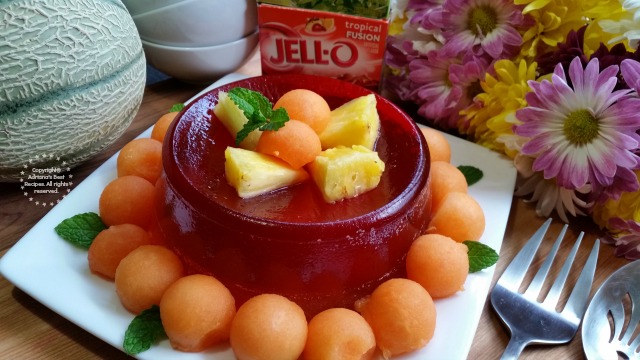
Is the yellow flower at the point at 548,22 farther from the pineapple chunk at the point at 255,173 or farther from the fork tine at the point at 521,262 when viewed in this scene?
the pineapple chunk at the point at 255,173

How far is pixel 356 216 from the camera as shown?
1.32 meters

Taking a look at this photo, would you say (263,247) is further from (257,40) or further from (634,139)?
(257,40)

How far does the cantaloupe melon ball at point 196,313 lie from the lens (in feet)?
3.92

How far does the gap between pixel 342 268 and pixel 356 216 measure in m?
0.12

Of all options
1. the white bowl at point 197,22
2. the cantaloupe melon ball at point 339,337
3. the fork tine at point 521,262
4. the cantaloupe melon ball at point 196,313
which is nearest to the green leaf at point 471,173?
the fork tine at point 521,262

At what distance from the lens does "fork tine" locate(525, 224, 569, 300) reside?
4.80ft

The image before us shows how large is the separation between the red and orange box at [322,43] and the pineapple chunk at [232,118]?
499 millimetres

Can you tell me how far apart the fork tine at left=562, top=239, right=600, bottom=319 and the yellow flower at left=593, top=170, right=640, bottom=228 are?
102 mm

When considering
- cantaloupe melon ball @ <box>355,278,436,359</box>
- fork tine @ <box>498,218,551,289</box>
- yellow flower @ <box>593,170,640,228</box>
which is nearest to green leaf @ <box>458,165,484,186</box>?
fork tine @ <box>498,218,551,289</box>

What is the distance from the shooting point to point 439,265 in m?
1.33

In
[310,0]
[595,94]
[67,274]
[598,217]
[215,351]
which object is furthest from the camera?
[310,0]

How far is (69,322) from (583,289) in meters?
1.26

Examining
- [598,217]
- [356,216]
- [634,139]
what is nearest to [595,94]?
[634,139]

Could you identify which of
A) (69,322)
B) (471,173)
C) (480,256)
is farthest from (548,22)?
(69,322)
